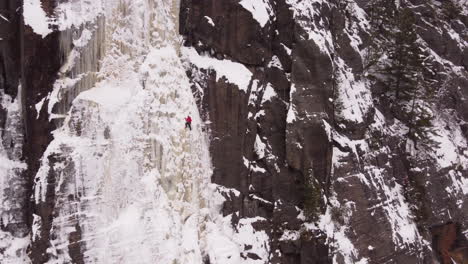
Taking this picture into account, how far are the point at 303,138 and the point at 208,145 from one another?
502 cm

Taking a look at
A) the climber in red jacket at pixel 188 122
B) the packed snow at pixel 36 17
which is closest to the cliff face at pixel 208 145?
the packed snow at pixel 36 17

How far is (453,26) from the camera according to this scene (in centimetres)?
3253

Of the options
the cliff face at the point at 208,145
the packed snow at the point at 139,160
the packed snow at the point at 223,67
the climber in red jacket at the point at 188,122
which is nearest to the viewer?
the packed snow at the point at 139,160

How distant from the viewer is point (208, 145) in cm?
1827

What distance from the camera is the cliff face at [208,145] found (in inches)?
574

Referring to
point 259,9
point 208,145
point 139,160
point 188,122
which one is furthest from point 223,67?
point 139,160

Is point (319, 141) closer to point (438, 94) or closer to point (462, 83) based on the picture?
point (438, 94)

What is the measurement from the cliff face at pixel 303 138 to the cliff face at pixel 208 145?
0.08 meters

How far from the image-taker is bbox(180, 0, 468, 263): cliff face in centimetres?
1864

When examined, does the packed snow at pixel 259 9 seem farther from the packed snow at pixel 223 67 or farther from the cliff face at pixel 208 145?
the packed snow at pixel 223 67

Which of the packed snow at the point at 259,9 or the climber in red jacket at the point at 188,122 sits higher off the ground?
the packed snow at the point at 259,9

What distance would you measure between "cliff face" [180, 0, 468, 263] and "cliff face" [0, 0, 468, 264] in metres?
0.08

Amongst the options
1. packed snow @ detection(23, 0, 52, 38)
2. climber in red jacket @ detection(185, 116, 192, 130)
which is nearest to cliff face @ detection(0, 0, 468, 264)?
packed snow @ detection(23, 0, 52, 38)

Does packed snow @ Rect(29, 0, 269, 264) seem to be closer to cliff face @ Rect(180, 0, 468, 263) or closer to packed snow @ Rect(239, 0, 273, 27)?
cliff face @ Rect(180, 0, 468, 263)
